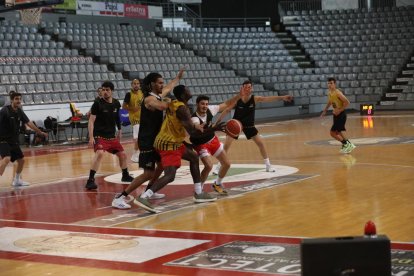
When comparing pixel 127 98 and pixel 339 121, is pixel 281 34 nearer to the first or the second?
pixel 339 121

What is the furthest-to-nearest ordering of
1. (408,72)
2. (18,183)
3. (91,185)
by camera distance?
(408,72), (18,183), (91,185)

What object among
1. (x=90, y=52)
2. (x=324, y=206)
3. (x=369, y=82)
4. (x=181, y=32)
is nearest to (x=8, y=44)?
(x=90, y=52)

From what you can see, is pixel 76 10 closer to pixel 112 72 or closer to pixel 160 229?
pixel 112 72

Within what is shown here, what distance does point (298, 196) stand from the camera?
1120 centimetres

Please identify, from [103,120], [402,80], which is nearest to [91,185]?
[103,120]

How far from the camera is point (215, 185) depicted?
11.9 metres

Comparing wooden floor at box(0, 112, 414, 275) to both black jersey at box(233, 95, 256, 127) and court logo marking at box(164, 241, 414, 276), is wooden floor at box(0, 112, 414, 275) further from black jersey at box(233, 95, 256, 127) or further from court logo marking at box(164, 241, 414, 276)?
black jersey at box(233, 95, 256, 127)

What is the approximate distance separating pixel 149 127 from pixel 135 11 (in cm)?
2713

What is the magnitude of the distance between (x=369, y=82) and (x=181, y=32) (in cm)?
984

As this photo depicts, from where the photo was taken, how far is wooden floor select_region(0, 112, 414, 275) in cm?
859

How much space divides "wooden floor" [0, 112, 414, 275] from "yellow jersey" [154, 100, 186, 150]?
96cm

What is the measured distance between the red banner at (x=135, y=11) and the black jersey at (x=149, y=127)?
26549 mm

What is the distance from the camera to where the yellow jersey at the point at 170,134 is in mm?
10547

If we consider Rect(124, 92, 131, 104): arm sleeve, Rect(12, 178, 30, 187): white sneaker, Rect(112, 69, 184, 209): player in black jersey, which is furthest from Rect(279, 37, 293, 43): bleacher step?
Rect(112, 69, 184, 209): player in black jersey
